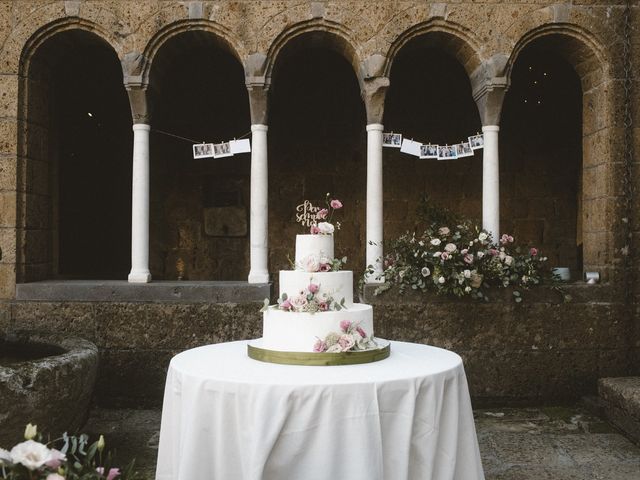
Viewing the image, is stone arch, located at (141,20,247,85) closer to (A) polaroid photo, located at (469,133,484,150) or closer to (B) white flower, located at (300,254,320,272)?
(A) polaroid photo, located at (469,133,484,150)

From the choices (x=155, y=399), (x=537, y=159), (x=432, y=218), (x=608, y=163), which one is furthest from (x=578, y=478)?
(x=537, y=159)

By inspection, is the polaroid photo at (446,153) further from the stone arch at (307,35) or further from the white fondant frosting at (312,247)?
the white fondant frosting at (312,247)

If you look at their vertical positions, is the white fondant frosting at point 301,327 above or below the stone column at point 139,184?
below

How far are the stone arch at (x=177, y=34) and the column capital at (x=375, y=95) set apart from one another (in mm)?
977

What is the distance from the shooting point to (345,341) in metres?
2.57

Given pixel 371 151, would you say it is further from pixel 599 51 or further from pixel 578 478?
pixel 578 478

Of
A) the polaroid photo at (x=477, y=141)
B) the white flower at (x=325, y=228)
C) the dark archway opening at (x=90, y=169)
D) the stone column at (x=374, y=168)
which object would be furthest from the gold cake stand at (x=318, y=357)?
the dark archway opening at (x=90, y=169)

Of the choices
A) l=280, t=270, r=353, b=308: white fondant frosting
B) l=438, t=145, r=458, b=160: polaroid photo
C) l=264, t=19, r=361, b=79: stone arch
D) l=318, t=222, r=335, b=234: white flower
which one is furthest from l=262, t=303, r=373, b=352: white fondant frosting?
l=264, t=19, r=361, b=79: stone arch

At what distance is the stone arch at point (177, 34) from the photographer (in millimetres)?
4688

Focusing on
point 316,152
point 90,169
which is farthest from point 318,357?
point 90,169

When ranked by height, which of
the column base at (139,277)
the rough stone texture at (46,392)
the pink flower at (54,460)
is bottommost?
the rough stone texture at (46,392)

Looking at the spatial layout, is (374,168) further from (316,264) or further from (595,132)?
(316,264)

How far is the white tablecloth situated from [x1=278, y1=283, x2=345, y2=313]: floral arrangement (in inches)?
12.2

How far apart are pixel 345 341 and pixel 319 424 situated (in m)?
0.45
